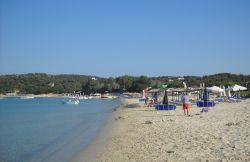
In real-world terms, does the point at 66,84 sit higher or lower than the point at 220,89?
higher

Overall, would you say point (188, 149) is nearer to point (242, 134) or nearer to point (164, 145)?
point (164, 145)

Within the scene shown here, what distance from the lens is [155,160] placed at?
10.2 m

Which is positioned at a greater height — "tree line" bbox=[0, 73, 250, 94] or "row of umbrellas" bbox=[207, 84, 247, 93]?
"tree line" bbox=[0, 73, 250, 94]

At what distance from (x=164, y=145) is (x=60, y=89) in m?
168

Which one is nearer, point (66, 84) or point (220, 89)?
point (220, 89)

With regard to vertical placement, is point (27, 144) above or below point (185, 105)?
below

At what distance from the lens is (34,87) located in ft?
587

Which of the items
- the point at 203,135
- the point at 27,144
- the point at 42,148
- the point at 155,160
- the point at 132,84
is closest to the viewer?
the point at 155,160

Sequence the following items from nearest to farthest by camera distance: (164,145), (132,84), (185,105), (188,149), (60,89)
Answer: (188,149)
(164,145)
(185,105)
(132,84)
(60,89)

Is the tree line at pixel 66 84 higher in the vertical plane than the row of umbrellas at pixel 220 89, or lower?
higher

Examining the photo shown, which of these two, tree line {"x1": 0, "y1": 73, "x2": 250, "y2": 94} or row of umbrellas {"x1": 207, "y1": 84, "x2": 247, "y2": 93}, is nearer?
row of umbrellas {"x1": 207, "y1": 84, "x2": 247, "y2": 93}

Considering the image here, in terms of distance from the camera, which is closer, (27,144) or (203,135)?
(203,135)

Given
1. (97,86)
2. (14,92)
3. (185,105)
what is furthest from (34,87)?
(185,105)

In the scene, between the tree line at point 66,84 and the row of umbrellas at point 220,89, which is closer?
the row of umbrellas at point 220,89
